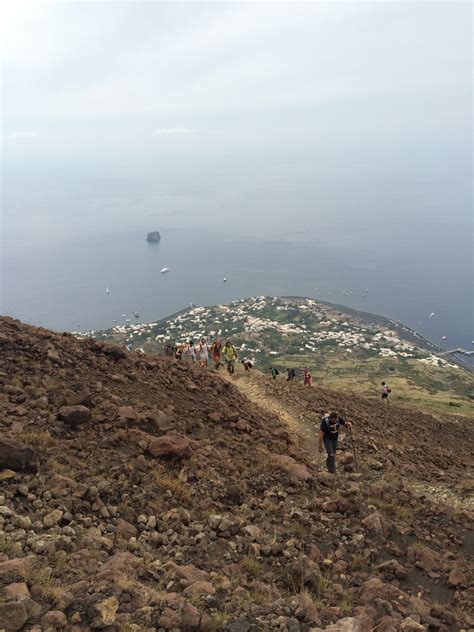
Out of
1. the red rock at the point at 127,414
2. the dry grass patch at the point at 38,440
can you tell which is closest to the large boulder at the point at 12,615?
the dry grass patch at the point at 38,440

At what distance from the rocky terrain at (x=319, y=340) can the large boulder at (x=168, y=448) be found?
192ft

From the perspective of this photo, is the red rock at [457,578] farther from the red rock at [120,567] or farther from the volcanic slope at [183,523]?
the red rock at [120,567]

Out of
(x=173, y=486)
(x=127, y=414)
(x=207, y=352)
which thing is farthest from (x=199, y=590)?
(x=207, y=352)

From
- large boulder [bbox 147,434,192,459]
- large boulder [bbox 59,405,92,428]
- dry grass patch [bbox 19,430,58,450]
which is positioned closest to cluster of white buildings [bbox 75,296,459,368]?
large boulder [bbox 59,405,92,428]

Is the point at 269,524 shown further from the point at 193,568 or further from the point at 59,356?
the point at 59,356

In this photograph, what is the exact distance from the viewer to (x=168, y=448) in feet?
32.0

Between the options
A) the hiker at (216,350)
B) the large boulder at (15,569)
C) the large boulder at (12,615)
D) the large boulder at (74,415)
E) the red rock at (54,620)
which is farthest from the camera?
the hiker at (216,350)

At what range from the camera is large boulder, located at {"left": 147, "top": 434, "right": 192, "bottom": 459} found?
9.69 m

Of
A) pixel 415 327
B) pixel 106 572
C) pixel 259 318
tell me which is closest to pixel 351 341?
pixel 259 318

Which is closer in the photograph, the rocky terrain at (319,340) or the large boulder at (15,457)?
the large boulder at (15,457)

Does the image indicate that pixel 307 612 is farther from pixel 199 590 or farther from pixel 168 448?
pixel 168 448

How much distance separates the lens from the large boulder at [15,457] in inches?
292

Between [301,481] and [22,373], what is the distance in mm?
7831

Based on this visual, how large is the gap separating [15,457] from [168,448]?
3.25m
